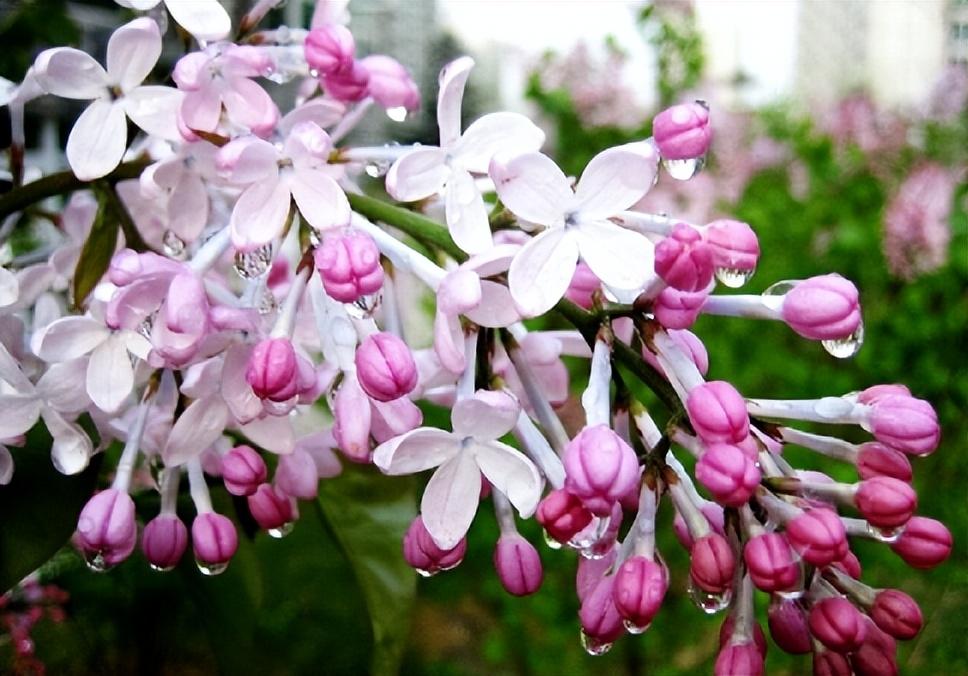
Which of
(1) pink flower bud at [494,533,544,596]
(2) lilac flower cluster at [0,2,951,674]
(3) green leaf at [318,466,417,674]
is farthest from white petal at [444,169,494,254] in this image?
(3) green leaf at [318,466,417,674]

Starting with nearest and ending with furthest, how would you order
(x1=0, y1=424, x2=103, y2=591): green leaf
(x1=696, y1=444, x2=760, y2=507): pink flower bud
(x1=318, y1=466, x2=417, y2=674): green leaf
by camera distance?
(x1=696, y1=444, x2=760, y2=507): pink flower bud < (x1=0, y1=424, x2=103, y2=591): green leaf < (x1=318, y1=466, x2=417, y2=674): green leaf

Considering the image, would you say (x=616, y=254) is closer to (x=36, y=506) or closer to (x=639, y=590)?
(x=639, y=590)

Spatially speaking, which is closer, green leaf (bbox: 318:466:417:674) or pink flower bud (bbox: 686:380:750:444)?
pink flower bud (bbox: 686:380:750:444)

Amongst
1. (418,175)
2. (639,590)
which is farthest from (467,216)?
(639,590)

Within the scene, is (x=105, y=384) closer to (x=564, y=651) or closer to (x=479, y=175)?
(x=479, y=175)

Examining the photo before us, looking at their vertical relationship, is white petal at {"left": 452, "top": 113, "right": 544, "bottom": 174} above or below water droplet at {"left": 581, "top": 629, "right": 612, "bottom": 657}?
above

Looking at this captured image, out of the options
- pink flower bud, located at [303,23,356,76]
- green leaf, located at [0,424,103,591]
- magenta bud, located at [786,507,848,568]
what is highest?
pink flower bud, located at [303,23,356,76]

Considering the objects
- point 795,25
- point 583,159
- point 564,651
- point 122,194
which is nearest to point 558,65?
point 583,159

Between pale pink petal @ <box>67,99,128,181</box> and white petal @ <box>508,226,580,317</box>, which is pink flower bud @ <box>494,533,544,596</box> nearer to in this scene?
white petal @ <box>508,226,580,317</box>

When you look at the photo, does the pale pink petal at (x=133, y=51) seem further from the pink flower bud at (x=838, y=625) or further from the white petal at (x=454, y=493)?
the pink flower bud at (x=838, y=625)
